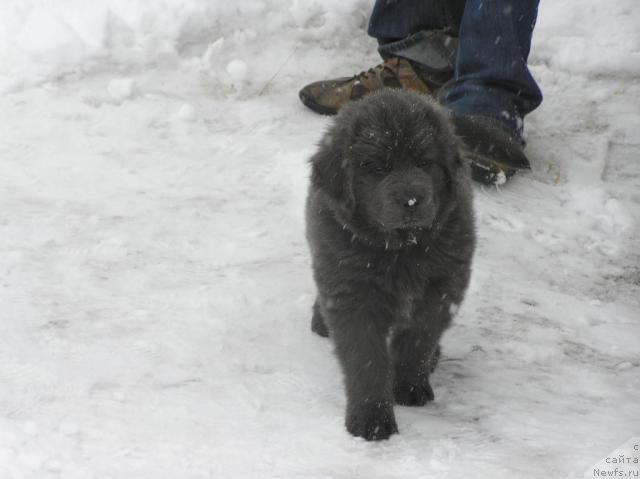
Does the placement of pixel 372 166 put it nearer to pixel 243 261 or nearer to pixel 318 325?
pixel 318 325

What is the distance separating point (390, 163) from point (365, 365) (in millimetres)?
613

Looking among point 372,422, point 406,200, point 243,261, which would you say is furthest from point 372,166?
point 243,261

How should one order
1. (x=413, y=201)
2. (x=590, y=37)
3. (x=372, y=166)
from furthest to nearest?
(x=590, y=37), (x=372, y=166), (x=413, y=201)

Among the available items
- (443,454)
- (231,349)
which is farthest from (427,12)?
(443,454)

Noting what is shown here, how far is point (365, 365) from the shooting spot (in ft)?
9.21

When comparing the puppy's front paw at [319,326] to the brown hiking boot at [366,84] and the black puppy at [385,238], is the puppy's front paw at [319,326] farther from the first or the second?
the brown hiking boot at [366,84]

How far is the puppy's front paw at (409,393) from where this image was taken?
3.04m

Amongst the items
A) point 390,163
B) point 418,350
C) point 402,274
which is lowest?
point 418,350

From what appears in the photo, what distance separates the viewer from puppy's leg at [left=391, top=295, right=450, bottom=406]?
2.94 meters

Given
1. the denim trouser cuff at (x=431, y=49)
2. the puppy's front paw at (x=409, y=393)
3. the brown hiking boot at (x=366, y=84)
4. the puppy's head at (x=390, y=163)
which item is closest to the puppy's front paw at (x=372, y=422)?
the puppy's front paw at (x=409, y=393)

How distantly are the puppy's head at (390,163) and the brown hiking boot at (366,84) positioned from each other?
7.00ft

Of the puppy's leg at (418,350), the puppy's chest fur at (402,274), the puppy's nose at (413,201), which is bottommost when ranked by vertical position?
the puppy's leg at (418,350)

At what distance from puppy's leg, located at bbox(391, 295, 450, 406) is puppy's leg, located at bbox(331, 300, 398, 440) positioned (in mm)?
156

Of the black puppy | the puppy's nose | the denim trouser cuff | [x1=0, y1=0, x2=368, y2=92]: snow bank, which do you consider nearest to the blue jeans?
the denim trouser cuff
